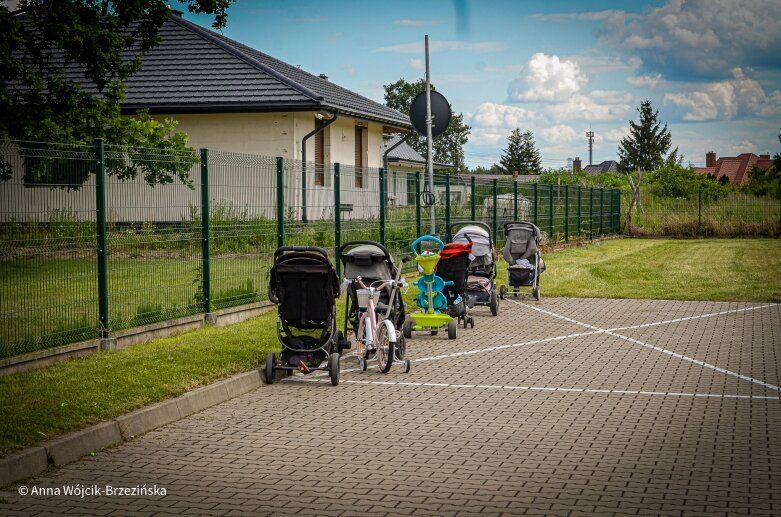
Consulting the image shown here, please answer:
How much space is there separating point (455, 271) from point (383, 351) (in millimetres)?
3745

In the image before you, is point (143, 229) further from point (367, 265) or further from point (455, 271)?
point (455, 271)

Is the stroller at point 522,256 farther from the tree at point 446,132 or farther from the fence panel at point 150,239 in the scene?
the tree at point 446,132

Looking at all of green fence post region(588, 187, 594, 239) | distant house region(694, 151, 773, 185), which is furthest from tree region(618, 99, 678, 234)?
green fence post region(588, 187, 594, 239)

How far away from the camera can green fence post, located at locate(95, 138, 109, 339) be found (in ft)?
37.6

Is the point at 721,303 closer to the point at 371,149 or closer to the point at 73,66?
the point at 371,149

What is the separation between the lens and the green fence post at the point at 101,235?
11.4 meters

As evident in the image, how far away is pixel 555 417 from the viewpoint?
8.88 m

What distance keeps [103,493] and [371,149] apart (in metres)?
28.3

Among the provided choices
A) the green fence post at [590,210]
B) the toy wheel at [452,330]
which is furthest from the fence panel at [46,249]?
the green fence post at [590,210]

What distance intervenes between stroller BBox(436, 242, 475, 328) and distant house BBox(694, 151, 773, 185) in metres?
98.4

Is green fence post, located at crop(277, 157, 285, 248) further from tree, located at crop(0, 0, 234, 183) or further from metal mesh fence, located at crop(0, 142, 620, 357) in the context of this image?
tree, located at crop(0, 0, 234, 183)

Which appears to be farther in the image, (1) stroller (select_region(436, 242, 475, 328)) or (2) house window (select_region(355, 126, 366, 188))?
(2) house window (select_region(355, 126, 366, 188))

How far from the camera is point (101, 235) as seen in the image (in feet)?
37.8

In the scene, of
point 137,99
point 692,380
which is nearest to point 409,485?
point 692,380
